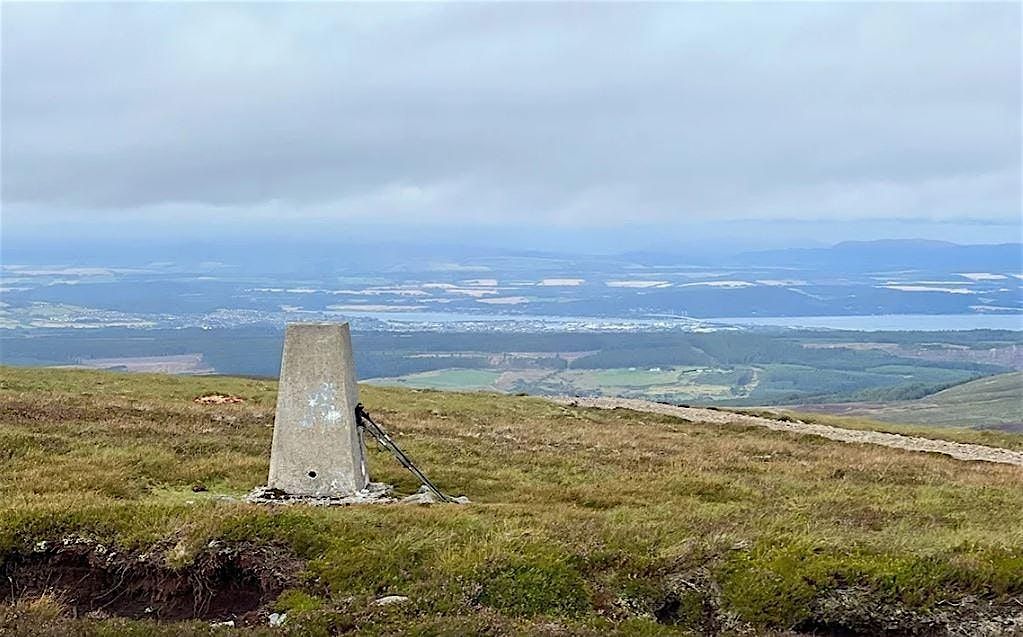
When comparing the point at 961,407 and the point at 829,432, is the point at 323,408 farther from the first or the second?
the point at 961,407

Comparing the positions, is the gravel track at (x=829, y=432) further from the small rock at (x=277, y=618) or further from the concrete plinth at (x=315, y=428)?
the small rock at (x=277, y=618)

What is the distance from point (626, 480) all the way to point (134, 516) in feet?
34.2

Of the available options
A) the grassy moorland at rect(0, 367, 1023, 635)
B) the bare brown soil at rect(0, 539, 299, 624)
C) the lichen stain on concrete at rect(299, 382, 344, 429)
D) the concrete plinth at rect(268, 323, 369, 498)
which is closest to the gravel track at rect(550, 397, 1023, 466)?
the grassy moorland at rect(0, 367, 1023, 635)

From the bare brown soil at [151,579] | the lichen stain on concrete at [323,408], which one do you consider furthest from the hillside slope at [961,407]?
the bare brown soil at [151,579]

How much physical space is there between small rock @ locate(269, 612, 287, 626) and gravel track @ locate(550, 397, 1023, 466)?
29.7m

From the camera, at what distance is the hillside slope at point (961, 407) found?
388 ft

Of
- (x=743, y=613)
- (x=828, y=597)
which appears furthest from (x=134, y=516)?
(x=828, y=597)

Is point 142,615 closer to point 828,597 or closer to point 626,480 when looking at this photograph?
point 828,597

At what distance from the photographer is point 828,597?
36.1 feet

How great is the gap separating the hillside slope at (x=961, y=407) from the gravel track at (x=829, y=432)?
62009 mm

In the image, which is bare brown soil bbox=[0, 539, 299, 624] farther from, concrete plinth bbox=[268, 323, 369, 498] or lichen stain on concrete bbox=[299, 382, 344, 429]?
lichen stain on concrete bbox=[299, 382, 344, 429]

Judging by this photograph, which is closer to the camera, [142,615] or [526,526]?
[142,615]

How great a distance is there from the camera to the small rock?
33.0ft

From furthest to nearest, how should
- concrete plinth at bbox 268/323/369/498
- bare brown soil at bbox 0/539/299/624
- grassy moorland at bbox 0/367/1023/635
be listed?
1. concrete plinth at bbox 268/323/369/498
2. bare brown soil at bbox 0/539/299/624
3. grassy moorland at bbox 0/367/1023/635
